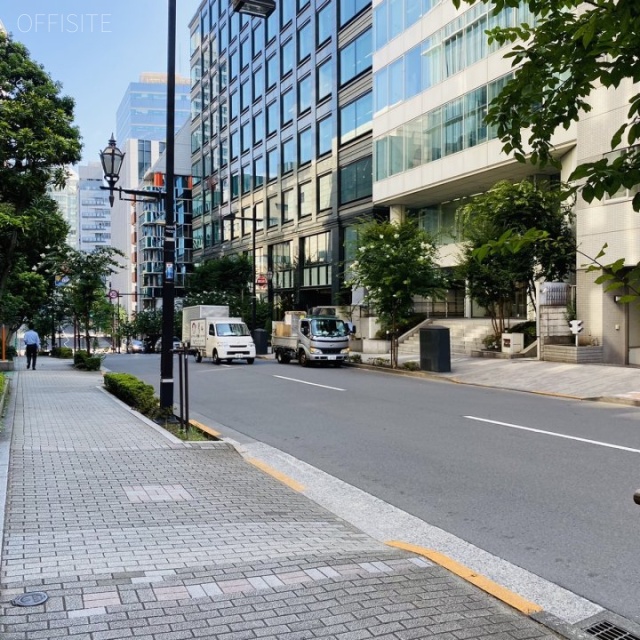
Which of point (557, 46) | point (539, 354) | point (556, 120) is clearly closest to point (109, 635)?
point (556, 120)

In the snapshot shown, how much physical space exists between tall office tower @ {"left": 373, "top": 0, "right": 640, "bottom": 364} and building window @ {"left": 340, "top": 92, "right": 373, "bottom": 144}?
2.05 metres

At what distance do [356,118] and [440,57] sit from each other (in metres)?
9.84

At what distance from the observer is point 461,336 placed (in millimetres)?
30406

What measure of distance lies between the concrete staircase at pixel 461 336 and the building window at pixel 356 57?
17.0 metres

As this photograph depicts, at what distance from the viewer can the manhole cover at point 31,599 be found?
3635 millimetres

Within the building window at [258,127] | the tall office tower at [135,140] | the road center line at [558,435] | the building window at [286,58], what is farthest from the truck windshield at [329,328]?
the tall office tower at [135,140]

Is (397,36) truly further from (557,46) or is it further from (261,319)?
(557,46)

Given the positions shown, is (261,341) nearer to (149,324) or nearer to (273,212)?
(273,212)

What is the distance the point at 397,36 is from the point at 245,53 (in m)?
28.8

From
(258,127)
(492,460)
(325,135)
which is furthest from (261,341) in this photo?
(258,127)

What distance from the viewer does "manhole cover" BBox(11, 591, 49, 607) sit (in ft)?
11.9

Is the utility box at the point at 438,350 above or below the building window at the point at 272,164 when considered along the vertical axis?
below

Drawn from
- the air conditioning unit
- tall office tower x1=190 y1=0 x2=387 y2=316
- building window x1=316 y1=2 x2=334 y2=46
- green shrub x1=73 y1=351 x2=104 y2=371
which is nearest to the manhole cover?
the air conditioning unit

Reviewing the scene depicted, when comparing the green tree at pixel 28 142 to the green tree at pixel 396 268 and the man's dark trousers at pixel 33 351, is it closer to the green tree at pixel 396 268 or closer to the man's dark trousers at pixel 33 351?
the green tree at pixel 396 268
